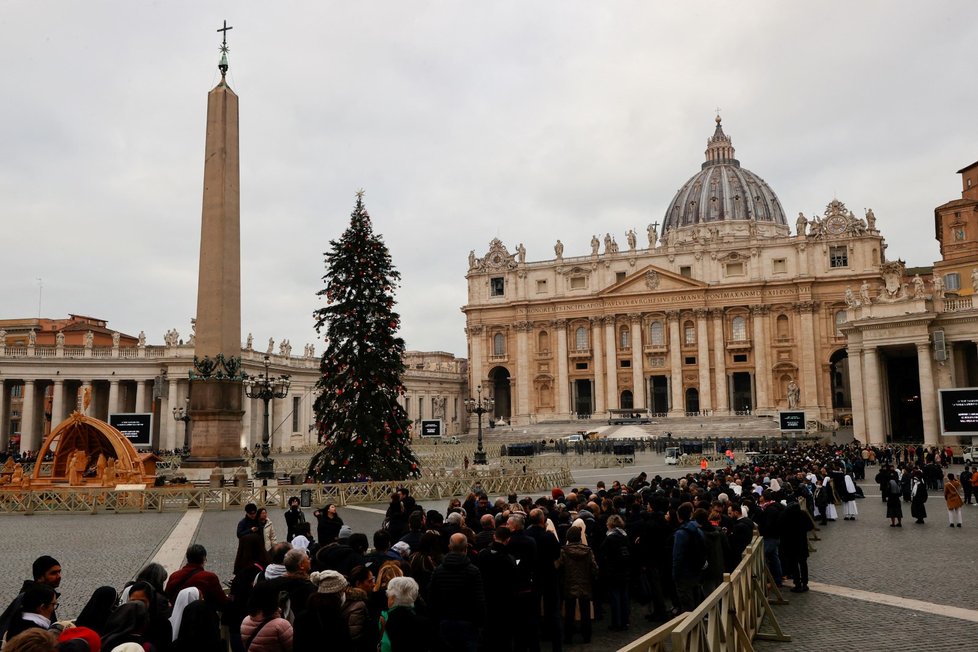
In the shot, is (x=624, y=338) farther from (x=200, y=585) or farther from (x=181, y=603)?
(x=181, y=603)

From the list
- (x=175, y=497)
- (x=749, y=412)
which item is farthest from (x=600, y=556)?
(x=749, y=412)

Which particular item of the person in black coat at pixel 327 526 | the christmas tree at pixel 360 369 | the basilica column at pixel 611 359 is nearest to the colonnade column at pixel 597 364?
the basilica column at pixel 611 359

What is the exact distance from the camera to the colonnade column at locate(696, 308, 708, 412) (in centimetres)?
7400

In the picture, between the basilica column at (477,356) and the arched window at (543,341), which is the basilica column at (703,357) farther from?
the basilica column at (477,356)

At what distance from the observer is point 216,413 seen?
21141mm

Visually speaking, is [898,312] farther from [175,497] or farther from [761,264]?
[761,264]

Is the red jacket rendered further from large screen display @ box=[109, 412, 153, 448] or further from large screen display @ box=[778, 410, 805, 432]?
large screen display @ box=[778, 410, 805, 432]

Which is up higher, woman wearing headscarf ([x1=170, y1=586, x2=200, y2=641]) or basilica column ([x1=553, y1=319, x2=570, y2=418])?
basilica column ([x1=553, y1=319, x2=570, y2=418])

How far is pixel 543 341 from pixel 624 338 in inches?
342

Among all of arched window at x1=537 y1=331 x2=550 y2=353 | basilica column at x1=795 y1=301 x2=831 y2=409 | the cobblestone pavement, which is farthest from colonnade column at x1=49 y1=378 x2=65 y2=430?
basilica column at x1=795 y1=301 x2=831 y2=409

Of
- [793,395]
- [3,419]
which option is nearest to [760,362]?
[793,395]

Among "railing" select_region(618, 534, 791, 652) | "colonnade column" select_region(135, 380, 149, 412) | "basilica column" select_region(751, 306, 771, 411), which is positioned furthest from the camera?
"basilica column" select_region(751, 306, 771, 411)

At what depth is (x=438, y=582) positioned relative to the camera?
6.09 metres

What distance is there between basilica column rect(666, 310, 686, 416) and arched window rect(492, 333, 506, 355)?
17941 millimetres
